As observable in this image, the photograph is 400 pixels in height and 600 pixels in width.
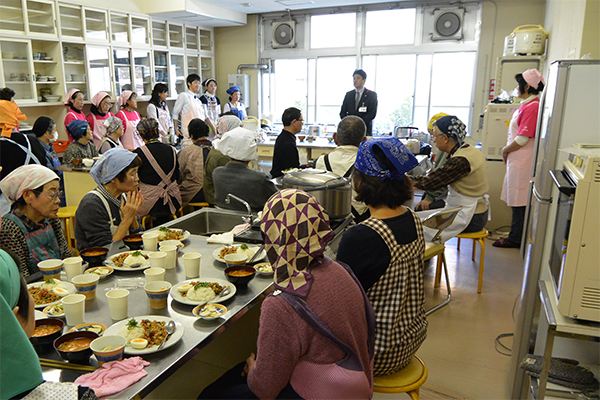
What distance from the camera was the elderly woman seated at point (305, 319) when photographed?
1.15 m

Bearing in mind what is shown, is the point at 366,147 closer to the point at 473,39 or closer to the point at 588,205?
the point at 588,205

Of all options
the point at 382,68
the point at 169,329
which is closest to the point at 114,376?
the point at 169,329

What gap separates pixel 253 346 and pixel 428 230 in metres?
1.57

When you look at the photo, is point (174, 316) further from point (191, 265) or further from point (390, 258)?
point (390, 258)

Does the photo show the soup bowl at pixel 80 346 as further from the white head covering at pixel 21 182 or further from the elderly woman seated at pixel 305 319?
the white head covering at pixel 21 182

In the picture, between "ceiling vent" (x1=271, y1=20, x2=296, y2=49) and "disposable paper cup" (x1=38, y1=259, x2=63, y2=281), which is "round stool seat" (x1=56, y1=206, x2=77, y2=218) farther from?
"ceiling vent" (x1=271, y1=20, x2=296, y2=49)

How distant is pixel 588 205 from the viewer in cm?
126

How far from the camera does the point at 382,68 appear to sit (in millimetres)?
7480

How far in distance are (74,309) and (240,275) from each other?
1.82ft

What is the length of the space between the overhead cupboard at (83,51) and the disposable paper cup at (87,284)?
461cm

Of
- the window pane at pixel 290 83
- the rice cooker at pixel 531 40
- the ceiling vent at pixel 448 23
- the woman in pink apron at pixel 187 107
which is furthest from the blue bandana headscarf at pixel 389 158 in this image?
the window pane at pixel 290 83

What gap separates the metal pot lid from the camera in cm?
214

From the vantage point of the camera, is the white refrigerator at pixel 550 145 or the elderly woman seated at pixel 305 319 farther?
the white refrigerator at pixel 550 145

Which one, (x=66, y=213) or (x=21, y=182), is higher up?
(x=21, y=182)
